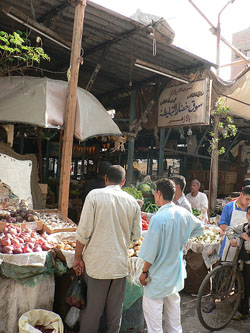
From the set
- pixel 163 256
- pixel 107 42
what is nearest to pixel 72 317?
pixel 163 256

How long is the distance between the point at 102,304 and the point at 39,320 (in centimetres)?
69

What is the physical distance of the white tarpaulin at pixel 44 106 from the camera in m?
5.29

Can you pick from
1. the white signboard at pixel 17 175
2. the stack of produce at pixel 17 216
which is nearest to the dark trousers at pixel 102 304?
the stack of produce at pixel 17 216

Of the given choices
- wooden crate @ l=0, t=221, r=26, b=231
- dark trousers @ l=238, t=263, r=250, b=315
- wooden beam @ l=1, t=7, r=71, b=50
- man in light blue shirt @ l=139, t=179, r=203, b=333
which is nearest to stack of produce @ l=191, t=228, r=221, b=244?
dark trousers @ l=238, t=263, r=250, b=315

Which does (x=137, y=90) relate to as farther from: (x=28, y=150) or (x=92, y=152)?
(x=28, y=150)

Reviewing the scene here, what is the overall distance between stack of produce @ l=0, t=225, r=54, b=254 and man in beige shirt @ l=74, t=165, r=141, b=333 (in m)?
0.62

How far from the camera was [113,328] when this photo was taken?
3090 millimetres

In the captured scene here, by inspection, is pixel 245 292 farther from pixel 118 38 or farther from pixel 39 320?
pixel 118 38

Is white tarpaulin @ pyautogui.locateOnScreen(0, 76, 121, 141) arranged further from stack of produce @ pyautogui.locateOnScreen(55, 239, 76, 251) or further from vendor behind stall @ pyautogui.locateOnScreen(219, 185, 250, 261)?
vendor behind stall @ pyautogui.locateOnScreen(219, 185, 250, 261)

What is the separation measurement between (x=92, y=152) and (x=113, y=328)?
27.4 feet

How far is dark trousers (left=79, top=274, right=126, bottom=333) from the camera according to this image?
9.66 feet

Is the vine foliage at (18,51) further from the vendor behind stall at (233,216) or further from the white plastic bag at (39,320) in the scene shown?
the vendor behind stall at (233,216)

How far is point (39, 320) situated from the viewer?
3080mm

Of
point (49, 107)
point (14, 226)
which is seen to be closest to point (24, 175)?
point (49, 107)
